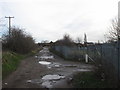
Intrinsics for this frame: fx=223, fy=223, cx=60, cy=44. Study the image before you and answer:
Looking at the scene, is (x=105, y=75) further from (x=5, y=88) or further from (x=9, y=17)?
(x=9, y=17)

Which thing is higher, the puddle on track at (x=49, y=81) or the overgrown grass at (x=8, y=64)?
the overgrown grass at (x=8, y=64)

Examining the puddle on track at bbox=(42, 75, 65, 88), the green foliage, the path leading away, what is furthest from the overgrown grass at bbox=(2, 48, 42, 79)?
the puddle on track at bbox=(42, 75, 65, 88)

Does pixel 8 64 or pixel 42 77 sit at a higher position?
pixel 8 64

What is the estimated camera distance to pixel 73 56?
29.3m

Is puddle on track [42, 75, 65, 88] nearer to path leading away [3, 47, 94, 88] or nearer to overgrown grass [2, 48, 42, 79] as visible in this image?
path leading away [3, 47, 94, 88]

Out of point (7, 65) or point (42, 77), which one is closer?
point (42, 77)

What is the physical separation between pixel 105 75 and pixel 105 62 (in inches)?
28.4

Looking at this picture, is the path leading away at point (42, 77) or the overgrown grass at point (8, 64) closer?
the path leading away at point (42, 77)

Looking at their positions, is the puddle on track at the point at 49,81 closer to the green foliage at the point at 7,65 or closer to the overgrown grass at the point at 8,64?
the overgrown grass at the point at 8,64

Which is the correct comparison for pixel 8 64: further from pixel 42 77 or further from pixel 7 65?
pixel 42 77

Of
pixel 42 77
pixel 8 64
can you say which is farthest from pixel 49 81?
pixel 8 64

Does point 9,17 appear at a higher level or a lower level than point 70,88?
higher

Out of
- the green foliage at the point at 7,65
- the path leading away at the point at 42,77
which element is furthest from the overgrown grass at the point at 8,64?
the path leading away at the point at 42,77

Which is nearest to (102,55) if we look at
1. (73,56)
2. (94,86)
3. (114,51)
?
(114,51)
